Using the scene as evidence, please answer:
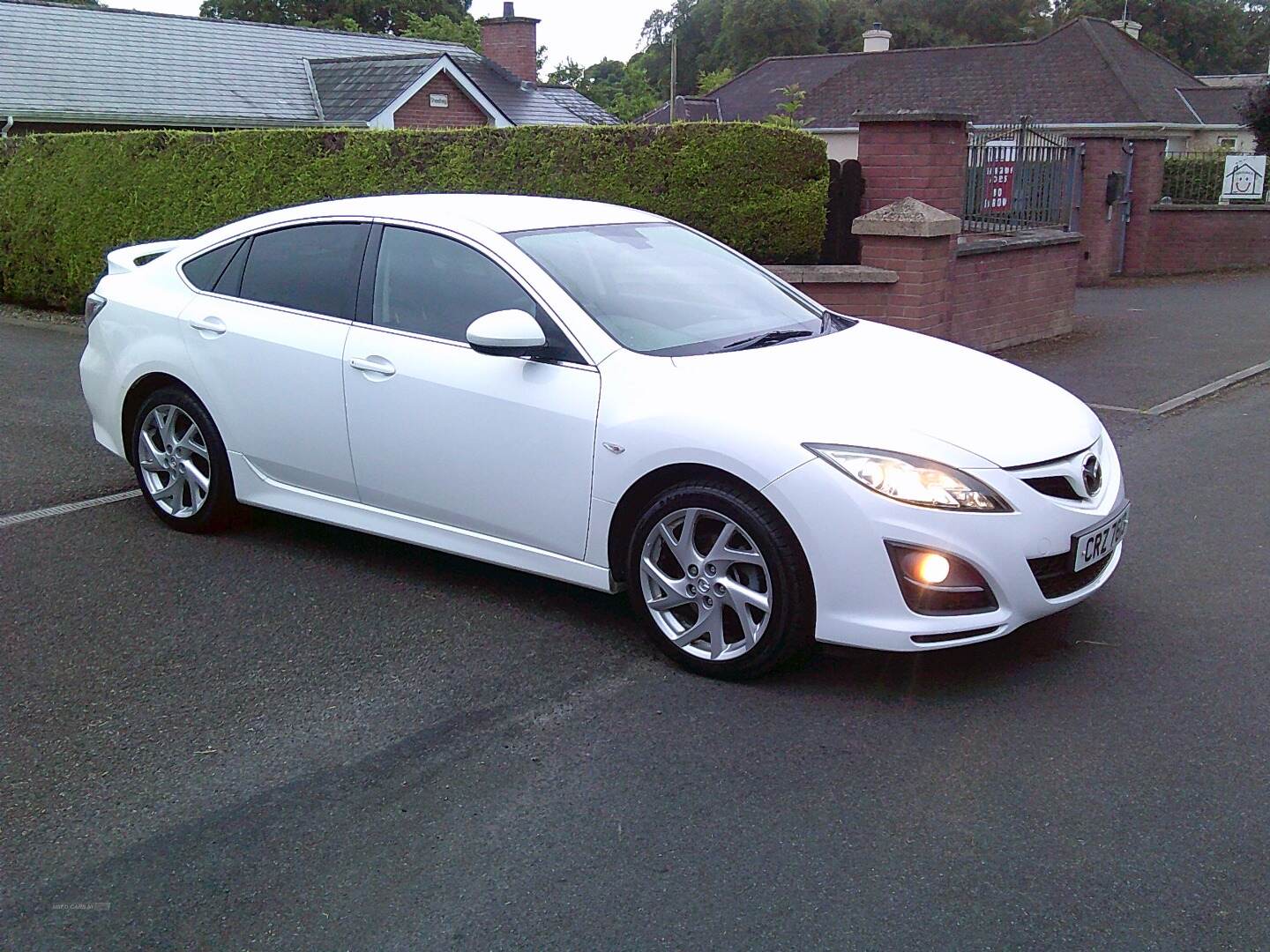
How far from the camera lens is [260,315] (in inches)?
226

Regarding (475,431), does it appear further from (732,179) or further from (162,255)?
(732,179)

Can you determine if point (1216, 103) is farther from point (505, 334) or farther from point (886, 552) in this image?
point (886, 552)

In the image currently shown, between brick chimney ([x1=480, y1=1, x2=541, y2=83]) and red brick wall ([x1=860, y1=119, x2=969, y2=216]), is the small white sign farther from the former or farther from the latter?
brick chimney ([x1=480, y1=1, x2=541, y2=83])

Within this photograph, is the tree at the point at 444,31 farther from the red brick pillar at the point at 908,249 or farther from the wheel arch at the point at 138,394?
the wheel arch at the point at 138,394

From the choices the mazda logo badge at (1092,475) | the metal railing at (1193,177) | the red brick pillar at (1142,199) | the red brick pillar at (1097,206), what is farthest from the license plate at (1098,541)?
the metal railing at (1193,177)

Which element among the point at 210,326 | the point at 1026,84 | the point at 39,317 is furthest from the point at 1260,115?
the point at 210,326

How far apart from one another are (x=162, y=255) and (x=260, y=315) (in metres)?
1.02

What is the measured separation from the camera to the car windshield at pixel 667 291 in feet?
16.4

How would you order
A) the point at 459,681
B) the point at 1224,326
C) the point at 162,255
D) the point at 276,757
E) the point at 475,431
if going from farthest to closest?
the point at 1224,326 < the point at 162,255 < the point at 475,431 < the point at 459,681 < the point at 276,757

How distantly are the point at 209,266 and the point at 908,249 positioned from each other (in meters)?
6.27

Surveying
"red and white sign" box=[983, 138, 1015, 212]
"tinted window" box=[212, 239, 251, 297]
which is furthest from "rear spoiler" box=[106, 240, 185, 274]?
"red and white sign" box=[983, 138, 1015, 212]

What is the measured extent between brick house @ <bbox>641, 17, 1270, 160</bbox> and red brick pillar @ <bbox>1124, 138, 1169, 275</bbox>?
18474mm

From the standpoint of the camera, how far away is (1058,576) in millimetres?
4359

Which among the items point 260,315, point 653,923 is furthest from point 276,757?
point 260,315
